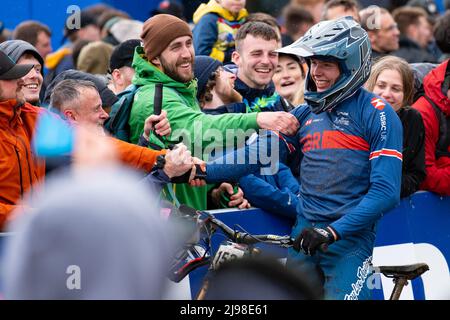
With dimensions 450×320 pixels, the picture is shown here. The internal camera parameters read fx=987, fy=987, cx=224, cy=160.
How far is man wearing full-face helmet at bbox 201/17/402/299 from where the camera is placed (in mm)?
5641

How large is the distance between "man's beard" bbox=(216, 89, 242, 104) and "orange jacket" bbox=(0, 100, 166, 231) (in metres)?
1.71

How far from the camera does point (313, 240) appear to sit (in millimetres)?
5438

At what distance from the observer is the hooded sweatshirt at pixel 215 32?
344 inches

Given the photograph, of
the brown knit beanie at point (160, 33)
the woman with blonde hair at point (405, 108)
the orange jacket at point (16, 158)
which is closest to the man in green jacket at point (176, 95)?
the brown knit beanie at point (160, 33)

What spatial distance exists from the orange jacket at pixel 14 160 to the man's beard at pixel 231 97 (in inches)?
71.7

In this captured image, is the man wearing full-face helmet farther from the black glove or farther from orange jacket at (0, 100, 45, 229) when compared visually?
orange jacket at (0, 100, 45, 229)

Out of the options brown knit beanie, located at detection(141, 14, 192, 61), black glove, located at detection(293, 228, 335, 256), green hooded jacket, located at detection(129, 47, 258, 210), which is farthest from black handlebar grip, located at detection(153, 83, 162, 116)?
black glove, located at detection(293, 228, 335, 256)

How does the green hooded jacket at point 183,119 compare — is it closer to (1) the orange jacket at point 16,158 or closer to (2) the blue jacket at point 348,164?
(2) the blue jacket at point 348,164

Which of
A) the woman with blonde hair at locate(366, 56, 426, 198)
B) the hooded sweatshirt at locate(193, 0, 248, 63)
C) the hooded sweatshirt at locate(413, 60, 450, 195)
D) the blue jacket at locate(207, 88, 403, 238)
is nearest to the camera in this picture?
the blue jacket at locate(207, 88, 403, 238)

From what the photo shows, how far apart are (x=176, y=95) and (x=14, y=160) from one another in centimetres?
140

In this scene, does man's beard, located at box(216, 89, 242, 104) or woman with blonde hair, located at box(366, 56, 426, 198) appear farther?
woman with blonde hair, located at box(366, 56, 426, 198)

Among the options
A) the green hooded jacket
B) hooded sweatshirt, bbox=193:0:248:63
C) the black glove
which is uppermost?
hooded sweatshirt, bbox=193:0:248:63

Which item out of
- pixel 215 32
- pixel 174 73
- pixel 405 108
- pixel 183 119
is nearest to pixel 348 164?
pixel 183 119

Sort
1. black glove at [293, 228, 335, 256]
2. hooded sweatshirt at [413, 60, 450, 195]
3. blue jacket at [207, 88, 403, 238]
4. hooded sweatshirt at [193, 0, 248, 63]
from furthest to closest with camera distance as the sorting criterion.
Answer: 1. hooded sweatshirt at [193, 0, 248, 63]
2. hooded sweatshirt at [413, 60, 450, 195]
3. blue jacket at [207, 88, 403, 238]
4. black glove at [293, 228, 335, 256]
